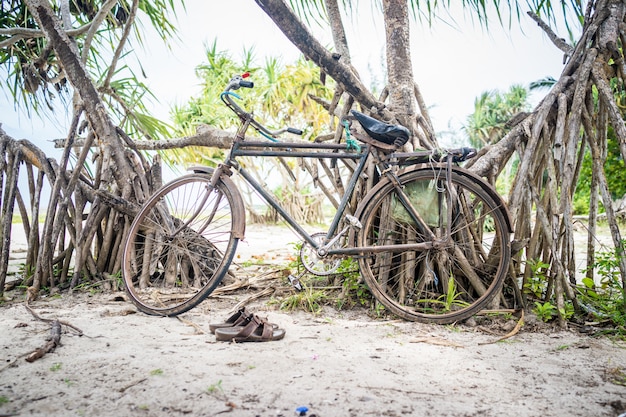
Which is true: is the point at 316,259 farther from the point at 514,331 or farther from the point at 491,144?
the point at 491,144

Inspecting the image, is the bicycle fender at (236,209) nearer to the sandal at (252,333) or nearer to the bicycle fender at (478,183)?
the sandal at (252,333)

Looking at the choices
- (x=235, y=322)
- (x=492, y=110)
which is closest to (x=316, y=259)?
(x=235, y=322)

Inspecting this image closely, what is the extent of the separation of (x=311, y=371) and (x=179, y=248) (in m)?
1.57

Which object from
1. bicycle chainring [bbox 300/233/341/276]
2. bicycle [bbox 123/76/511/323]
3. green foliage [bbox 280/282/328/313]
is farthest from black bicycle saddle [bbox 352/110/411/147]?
green foliage [bbox 280/282/328/313]

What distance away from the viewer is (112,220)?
121 inches

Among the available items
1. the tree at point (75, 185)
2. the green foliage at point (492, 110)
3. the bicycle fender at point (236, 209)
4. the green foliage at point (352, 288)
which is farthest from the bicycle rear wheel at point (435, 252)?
the green foliage at point (492, 110)

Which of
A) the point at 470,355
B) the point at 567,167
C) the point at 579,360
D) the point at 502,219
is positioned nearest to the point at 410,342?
the point at 470,355

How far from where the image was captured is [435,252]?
2283mm

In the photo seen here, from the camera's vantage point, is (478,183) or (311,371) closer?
(311,371)

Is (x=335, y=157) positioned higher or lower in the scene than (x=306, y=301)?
higher

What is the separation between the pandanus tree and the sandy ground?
2.15 ft

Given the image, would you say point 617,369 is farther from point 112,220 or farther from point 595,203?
point 112,220

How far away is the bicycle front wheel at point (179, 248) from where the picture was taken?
2252 millimetres

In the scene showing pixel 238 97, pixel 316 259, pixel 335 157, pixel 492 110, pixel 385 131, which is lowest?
pixel 316 259
